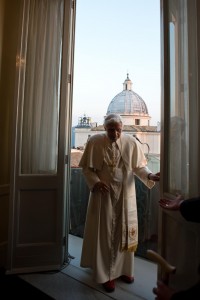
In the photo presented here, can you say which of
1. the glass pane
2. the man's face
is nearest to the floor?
the glass pane

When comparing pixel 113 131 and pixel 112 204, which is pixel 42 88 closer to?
pixel 113 131

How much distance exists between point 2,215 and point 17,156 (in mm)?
647

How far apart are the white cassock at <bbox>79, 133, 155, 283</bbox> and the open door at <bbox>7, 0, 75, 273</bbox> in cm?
37

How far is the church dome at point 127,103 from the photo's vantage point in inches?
118

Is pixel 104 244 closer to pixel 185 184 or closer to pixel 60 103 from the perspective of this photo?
pixel 185 184

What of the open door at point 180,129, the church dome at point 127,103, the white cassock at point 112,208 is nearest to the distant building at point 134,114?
the church dome at point 127,103

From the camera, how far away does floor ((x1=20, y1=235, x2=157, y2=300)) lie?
1.99m

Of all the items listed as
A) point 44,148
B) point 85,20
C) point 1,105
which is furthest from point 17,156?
point 85,20

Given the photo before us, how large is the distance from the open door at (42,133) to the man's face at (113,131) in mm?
494

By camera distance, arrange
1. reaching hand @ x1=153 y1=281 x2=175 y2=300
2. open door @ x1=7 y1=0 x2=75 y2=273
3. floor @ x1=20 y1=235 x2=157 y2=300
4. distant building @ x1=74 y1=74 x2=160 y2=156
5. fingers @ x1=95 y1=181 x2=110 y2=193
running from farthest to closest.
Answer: distant building @ x1=74 y1=74 x2=160 y2=156 → open door @ x1=7 y1=0 x2=75 y2=273 → fingers @ x1=95 y1=181 x2=110 y2=193 → floor @ x1=20 y1=235 x2=157 y2=300 → reaching hand @ x1=153 y1=281 x2=175 y2=300

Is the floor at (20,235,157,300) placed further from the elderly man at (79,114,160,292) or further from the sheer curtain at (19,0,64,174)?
the sheer curtain at (19,0,64,174)

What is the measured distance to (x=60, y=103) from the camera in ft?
7.88

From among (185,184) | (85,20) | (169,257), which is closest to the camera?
(185,184)

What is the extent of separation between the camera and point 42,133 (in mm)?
2449
